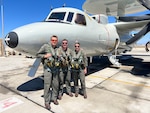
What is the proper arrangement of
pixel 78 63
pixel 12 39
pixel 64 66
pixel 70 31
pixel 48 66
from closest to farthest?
pixel 48 66 < pixel 12 39 < pixel 64 66 < pixel 78 63 < pixel 70 31

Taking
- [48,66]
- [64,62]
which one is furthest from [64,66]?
[48,66]

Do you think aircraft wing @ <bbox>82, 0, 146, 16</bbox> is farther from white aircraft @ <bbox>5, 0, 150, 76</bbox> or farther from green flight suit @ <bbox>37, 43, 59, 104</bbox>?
green flight suit @ <bbox>37, 43, 59, 104</bbox>

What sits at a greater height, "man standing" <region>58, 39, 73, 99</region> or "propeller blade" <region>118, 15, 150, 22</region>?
"propeller blade" <region>118, 15, 150, 22</region>

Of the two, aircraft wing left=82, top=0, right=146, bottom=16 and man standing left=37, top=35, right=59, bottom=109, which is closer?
man standing left=37, top=35, right=59, bottom=109

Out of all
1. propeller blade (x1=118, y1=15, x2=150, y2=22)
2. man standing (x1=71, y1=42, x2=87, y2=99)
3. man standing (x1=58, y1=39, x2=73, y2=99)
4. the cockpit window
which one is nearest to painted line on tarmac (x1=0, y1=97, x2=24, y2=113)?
man standing (x1=58, y1=39, x2=73, y2=99)

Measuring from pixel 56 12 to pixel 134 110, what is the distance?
16.4 ft

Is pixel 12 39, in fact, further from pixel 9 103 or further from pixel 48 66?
pixel 9 103

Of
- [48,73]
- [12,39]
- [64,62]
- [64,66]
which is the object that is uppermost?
[12,39]

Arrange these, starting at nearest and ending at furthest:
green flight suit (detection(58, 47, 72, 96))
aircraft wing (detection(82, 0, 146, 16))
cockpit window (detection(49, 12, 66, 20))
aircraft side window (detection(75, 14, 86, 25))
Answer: green flight suit (detection(58, 47, 72, 96)) < cockpit window (detection(49, 12, 66, 20)) < aircraft side window (detection(75, 14, 86, 25)) < aircraft wing (detection(82, 0, 146, 16))

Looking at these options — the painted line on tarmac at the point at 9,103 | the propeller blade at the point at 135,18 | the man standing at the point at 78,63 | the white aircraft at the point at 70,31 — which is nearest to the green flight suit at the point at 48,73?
the white aircraft at the point at 70,31

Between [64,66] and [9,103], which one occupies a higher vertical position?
[64,66]

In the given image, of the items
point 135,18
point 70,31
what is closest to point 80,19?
point 70,31

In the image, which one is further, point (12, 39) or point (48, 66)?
point (12, 39)

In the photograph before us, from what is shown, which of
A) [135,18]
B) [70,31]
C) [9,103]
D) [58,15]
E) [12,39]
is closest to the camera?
[12,39]
